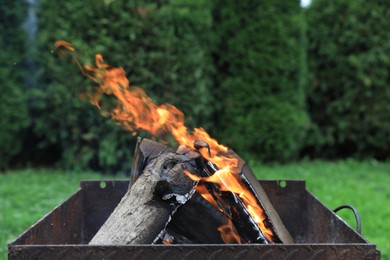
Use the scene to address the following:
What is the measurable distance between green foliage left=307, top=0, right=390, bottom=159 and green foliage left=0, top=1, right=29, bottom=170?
130 inches

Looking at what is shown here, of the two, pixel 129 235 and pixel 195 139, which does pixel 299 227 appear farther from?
pixel 129 235

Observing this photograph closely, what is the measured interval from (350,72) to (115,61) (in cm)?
283

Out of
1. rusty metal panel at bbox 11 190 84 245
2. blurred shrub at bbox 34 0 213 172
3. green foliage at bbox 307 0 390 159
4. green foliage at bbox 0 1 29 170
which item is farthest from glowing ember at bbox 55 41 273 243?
green foliage at bbox 307 0 390 159

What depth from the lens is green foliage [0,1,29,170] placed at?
5617 mm

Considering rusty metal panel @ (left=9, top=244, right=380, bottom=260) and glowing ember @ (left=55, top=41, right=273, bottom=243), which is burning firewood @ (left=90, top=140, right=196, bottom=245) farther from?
rusty metal panel @ (left=9, top=244, right=380, bottom=260)

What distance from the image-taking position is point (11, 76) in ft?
18.7

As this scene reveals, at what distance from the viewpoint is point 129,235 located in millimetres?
1991

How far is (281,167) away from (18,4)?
3.25 metres

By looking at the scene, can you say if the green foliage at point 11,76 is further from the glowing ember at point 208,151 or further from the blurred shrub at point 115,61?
the glowing ember at point 208,151

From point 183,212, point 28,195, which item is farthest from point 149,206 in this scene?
point 28,195

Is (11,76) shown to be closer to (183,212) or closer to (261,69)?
(261,69)

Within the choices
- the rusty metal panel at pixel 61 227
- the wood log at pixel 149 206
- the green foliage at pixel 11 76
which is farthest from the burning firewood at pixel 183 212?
the green foliage at pixel 11 76

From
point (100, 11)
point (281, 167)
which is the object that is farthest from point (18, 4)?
point (281, 167)

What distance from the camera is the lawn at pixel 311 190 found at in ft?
13.3
